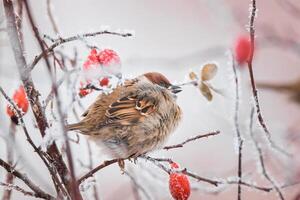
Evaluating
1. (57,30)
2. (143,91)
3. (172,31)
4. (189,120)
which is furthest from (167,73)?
(57,30)

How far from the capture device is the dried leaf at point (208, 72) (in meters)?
1.79

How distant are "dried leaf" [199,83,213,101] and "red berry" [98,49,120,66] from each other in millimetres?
260

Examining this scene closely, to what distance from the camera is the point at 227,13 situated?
8.61ft

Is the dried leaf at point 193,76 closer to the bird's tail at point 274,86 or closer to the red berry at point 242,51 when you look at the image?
the bird's tail at point 274,86

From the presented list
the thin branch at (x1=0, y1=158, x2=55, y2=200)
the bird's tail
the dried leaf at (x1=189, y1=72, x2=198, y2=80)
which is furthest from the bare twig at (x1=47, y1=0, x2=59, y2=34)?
the bird's tail

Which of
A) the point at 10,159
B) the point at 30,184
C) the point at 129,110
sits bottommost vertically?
the point at 30,184

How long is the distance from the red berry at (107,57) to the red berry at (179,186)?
344 mm

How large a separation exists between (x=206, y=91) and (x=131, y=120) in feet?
2.90

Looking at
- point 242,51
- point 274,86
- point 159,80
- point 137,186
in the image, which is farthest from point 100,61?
point 159,80

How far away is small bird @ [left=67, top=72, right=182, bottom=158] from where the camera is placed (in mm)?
2484

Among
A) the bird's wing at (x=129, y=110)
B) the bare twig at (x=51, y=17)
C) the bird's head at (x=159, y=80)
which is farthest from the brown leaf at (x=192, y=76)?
the bird's head at (x=159, y=80)

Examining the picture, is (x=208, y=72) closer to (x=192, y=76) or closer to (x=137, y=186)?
(x=192, y=76)

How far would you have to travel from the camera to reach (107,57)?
5.63 ft

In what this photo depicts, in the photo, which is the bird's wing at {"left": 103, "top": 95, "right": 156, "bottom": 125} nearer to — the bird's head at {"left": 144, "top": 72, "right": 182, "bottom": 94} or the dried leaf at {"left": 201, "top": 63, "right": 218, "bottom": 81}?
the bird's head at {"left": 144, "top": 72, "right": 182, "bottom": 94}
